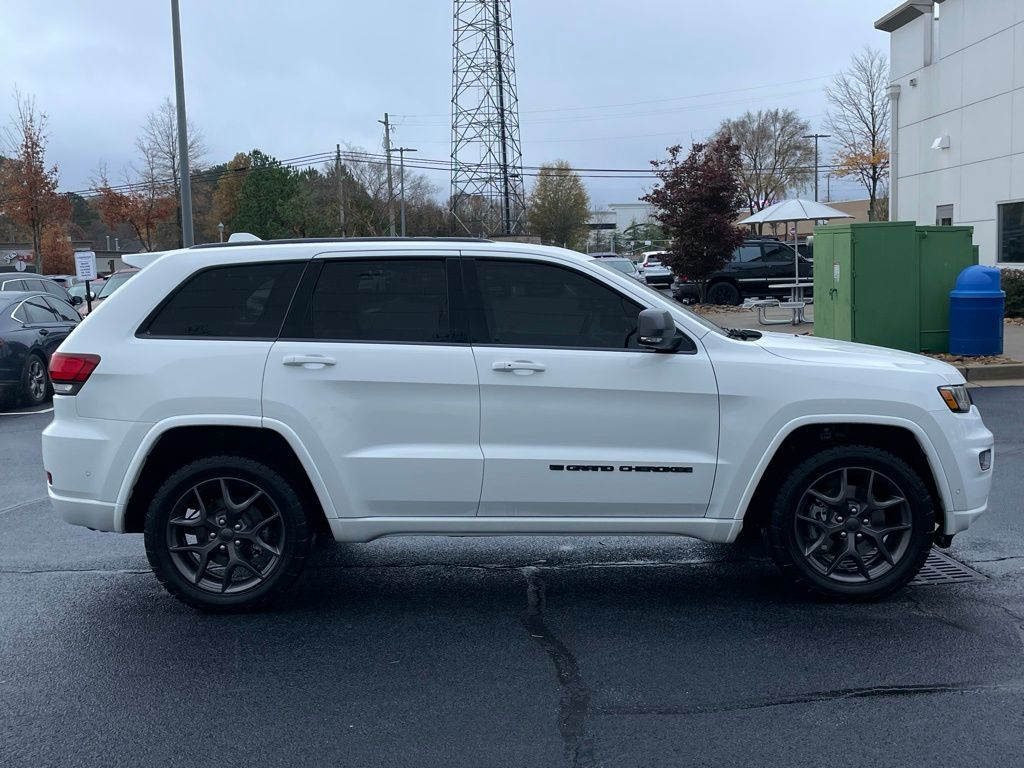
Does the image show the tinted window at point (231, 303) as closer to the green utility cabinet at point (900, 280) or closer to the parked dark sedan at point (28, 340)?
the parked dark sedan at point (28, 340)

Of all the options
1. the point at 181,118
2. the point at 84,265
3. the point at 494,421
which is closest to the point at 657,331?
the point at 494,421

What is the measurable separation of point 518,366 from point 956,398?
230 cm

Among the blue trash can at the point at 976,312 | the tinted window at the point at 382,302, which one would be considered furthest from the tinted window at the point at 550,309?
the blue trash can at the point at 976,312

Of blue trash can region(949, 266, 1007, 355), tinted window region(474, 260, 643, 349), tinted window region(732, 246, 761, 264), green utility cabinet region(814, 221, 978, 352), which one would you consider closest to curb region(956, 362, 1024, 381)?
blue trash can region(949, 266, 1007, 355)

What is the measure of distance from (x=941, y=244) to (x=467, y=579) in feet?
35.5

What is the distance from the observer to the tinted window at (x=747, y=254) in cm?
2842

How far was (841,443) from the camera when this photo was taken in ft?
17.5

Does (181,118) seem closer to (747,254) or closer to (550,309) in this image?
(747,254)

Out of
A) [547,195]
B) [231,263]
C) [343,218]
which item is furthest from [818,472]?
[547,195]

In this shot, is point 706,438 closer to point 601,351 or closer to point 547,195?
point 601,351

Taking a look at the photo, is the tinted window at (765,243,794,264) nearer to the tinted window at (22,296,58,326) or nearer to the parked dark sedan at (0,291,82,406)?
the parked dark sedan at (0,291,82,406)

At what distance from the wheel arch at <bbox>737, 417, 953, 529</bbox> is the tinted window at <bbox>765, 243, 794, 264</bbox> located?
2404 cm

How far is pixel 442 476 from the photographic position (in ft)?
16.9

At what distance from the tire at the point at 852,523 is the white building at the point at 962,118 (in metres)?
18.9
